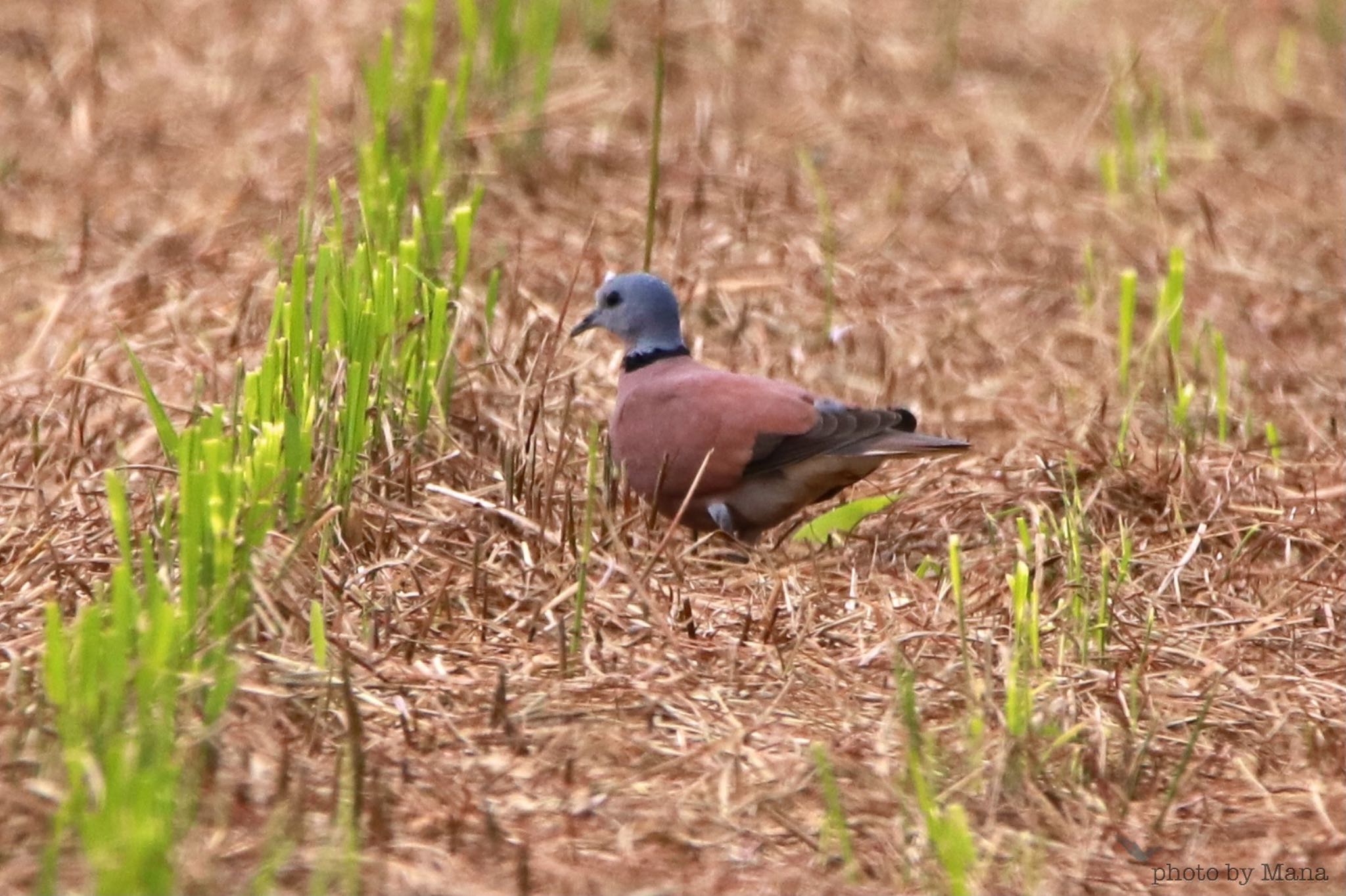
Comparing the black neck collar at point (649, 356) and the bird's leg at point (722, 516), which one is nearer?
the bird's leg at point (722, 516)

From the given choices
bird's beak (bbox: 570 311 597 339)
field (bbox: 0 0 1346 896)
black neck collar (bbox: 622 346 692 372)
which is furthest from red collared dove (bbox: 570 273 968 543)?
bird's beak (bbox: 570 311 597 339)

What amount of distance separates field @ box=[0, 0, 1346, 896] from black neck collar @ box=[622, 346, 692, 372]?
0.22m

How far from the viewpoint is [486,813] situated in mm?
2939

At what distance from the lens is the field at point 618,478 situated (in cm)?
301

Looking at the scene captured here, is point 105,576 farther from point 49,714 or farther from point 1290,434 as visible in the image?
point 1290,434

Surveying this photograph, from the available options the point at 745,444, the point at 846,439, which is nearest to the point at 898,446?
the point at 846,439

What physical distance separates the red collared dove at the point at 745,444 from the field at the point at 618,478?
0.12m

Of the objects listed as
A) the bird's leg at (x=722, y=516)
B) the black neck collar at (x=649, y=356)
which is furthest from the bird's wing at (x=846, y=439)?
the black neck collar at (x=649, y=356)

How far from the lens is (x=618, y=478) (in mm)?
4660

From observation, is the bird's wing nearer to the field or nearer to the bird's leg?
the bird's leg

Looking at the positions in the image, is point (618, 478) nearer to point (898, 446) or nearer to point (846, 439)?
point (846, 439)

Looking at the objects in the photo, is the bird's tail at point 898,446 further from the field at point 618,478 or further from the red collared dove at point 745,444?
the field at point 618,478

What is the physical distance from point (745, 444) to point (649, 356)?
56 cm

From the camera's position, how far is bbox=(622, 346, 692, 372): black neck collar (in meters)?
5.02
